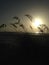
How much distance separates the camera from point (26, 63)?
A: 37.3 feet

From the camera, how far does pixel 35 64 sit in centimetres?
1112

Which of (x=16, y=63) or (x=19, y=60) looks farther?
(x=19, y=60)

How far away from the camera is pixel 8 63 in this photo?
36.6 feet

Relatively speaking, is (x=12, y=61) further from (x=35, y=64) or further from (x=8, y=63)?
(x=35, y=64)

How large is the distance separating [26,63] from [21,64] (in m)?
0.42

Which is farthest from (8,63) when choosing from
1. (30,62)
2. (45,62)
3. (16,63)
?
(45,62)

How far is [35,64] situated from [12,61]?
1.52m

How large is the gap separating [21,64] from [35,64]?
0.82 metres

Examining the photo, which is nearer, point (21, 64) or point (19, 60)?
point (21, 64)

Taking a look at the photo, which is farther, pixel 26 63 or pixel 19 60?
pixel 19 60

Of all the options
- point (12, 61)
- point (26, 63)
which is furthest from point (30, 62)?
point (12, 61)

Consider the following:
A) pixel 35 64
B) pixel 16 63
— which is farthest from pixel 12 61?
pixel 35 64

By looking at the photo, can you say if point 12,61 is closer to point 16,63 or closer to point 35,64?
point 16,63

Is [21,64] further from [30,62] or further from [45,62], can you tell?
[45,62]
